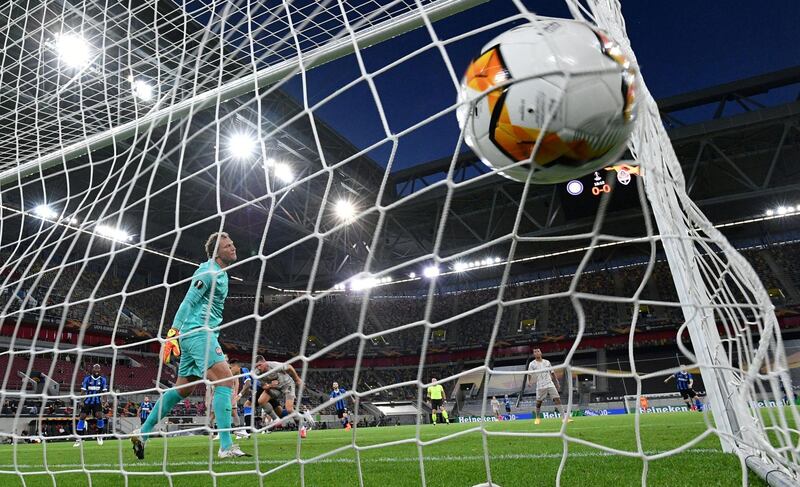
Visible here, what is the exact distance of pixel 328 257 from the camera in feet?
82.8

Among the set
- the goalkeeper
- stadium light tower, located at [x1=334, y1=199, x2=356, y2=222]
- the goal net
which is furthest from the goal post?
stadium light tower, located at [x1=334, y1=199, x2=356, y2=222]

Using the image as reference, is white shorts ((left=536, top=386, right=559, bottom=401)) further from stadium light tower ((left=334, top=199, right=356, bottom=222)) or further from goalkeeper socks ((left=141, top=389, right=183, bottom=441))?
stadium light tower ((left=334, top=199, right=356, bottom=222))

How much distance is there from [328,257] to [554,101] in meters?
24.1

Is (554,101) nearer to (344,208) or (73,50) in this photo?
→ (73,50)

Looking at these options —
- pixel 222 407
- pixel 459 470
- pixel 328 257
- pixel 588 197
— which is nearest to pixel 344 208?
pixel 328 257

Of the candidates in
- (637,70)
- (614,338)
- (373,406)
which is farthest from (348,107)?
(637,70)

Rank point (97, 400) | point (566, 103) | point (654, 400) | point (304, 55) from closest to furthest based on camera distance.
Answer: point (566, 103), point (304, 55), point (97, 400), point (654, 400)

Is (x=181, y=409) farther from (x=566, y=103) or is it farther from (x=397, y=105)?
(x=397, y=105)

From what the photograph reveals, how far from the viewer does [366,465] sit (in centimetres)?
332

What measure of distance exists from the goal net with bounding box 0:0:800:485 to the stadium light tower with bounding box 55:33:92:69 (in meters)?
0.03

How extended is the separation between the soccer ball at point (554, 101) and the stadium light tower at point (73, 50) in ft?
13.6

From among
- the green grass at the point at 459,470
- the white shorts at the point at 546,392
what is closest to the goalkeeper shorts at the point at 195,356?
the green grass at the point at 459,470

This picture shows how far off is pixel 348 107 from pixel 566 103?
56.7 feet

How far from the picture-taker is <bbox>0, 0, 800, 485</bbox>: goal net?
2104 mm
